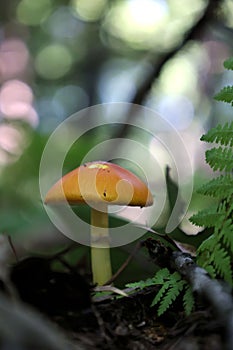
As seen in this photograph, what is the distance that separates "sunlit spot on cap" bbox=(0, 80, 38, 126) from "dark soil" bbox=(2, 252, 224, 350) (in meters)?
3.79

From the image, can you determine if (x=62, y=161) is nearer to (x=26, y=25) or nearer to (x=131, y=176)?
(x=131, y=176)

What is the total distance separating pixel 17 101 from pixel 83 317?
4.55 meters

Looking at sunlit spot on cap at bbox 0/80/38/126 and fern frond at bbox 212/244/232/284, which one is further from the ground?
sunlit spot on cap at bbox 0/80/38/126

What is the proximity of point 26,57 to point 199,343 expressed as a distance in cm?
571

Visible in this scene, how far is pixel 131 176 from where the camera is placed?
1158mm

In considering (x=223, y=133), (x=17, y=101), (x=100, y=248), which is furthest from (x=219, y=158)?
(x=17, y=101)

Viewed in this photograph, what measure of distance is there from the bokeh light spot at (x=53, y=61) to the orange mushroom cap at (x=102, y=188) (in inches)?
224

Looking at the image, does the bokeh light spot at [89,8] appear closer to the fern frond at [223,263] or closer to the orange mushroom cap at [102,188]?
the orange mushroom cap at [102,188]

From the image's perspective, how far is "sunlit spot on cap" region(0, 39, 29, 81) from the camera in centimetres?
530

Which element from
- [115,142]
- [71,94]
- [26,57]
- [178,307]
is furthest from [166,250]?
[71,94]

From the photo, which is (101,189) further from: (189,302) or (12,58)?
(12,58)

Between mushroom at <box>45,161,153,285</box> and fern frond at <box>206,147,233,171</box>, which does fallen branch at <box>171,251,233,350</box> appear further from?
mushroom at <box>45,161,153,285</box>

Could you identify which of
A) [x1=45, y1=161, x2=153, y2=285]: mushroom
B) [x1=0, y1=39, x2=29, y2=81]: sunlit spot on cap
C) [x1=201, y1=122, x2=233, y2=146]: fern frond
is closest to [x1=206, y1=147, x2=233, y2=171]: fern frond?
[x1=201, y1=122, x2=233, y2=146]: fern frond

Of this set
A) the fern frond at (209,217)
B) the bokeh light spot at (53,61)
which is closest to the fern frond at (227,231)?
the fern frond at (209,217)
